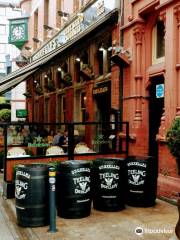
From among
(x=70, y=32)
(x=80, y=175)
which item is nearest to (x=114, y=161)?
(x=80, y=175)

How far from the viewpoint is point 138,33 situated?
10.9m

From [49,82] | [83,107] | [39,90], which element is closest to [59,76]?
[49,82]

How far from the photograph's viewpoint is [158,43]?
1062 centimetres

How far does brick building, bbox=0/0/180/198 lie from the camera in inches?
368

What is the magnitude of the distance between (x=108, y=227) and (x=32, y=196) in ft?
4.58

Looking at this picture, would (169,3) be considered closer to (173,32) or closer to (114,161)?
(173,32)

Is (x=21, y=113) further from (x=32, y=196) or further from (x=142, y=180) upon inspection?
(x=32, y=196)

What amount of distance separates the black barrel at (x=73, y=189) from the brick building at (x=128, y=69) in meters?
1.75

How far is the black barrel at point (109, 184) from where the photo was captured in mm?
7848

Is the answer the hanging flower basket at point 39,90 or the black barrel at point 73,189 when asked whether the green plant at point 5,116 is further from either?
the black barrel at point 73,189

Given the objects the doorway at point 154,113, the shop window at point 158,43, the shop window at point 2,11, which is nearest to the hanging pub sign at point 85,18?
the shop window at point 158,43

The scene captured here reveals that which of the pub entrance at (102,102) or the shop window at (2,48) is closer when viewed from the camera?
the pub entrance at (102,102)

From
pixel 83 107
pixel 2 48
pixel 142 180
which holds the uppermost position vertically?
pixel 2 48

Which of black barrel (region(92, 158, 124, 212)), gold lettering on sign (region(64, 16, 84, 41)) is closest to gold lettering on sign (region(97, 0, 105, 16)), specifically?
gold lettering on sign (region(64, 16, 84, 41))
